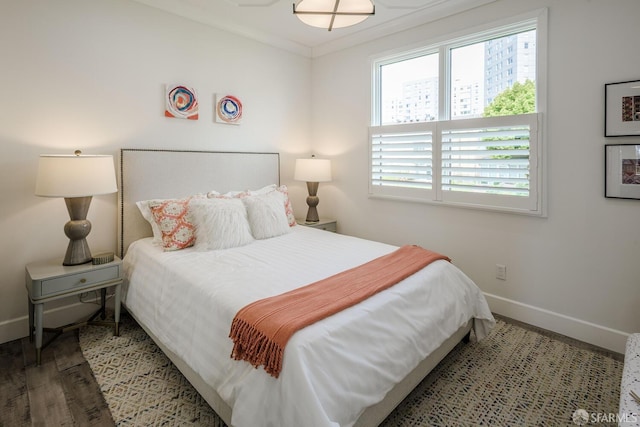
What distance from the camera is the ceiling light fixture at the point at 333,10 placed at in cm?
205

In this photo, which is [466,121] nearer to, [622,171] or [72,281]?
[622,171]

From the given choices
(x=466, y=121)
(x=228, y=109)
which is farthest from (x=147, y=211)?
(x=466, y=121)

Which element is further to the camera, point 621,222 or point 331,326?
point 621,222

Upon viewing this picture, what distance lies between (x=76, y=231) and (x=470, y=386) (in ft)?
9.09

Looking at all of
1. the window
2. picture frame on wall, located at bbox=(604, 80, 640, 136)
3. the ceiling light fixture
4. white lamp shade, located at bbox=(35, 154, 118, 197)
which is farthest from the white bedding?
the ceiling light fixture

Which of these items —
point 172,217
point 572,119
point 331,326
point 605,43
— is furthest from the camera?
point 172,217

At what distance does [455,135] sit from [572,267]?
1385 mm

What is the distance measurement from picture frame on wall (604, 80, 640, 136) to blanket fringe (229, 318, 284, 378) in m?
2.54

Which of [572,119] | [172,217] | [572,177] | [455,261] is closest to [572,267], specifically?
[572,177]

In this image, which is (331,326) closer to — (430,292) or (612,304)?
(430,292)

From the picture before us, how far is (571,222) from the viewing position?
253 centimetres

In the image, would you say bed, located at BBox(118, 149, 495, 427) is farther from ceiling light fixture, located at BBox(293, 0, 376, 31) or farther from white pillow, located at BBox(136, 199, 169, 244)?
ceiling light fixture, located at BBox(293, 0, 376, 31)

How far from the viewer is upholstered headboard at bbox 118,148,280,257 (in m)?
2.86

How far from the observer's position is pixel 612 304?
7.92 ft
